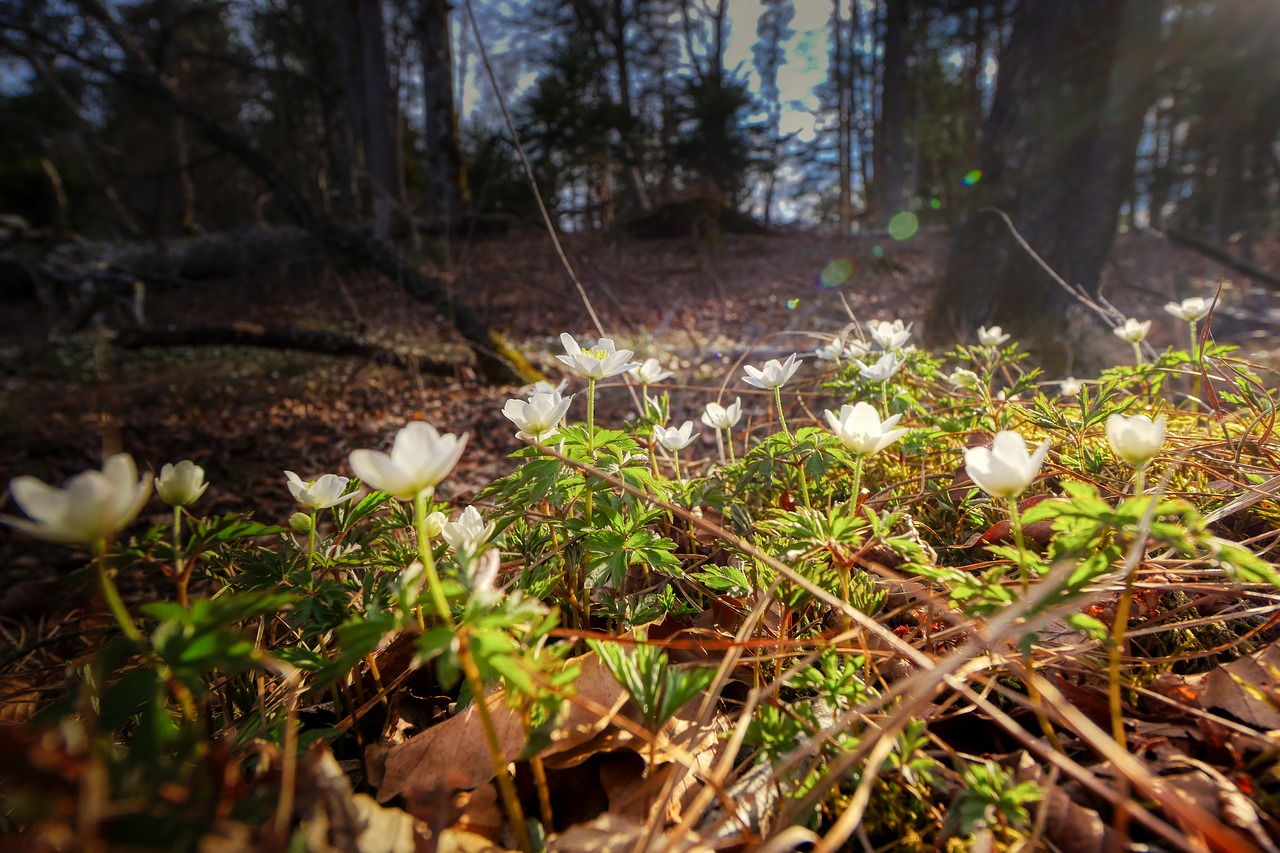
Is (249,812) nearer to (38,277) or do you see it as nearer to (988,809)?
(988,809)

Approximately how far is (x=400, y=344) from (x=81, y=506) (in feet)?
22.5

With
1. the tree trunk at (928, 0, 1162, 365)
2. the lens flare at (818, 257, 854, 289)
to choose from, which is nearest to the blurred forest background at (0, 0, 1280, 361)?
the tree trunk at (928, 0, 1162, 365)

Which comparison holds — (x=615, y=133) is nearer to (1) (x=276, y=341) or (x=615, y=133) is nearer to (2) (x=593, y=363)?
(1) (x=276, y=341)

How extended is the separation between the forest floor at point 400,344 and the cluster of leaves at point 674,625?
0.72 meters

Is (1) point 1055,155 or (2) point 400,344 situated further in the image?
(2) point 400,344

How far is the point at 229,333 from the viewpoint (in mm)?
5285

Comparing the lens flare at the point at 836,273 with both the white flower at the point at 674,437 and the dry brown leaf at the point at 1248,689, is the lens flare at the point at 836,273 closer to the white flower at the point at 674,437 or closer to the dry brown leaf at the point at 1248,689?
the white flower at the point at 674,437

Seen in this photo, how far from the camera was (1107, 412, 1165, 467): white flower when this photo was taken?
0.88 meters

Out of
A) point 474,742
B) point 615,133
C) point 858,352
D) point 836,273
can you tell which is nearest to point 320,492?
point 474,742

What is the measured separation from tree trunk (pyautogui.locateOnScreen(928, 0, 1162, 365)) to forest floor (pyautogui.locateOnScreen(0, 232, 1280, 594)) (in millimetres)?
1122

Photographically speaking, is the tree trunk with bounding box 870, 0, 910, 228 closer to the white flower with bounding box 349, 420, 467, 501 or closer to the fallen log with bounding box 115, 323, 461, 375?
the fallen log with bounding box 115, 323, 461, 375

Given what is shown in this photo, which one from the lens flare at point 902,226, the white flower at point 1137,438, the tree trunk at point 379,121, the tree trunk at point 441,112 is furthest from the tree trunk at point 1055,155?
the lens flare at point 902,226

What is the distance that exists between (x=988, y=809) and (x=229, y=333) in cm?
643

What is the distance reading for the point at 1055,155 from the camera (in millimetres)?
4434
